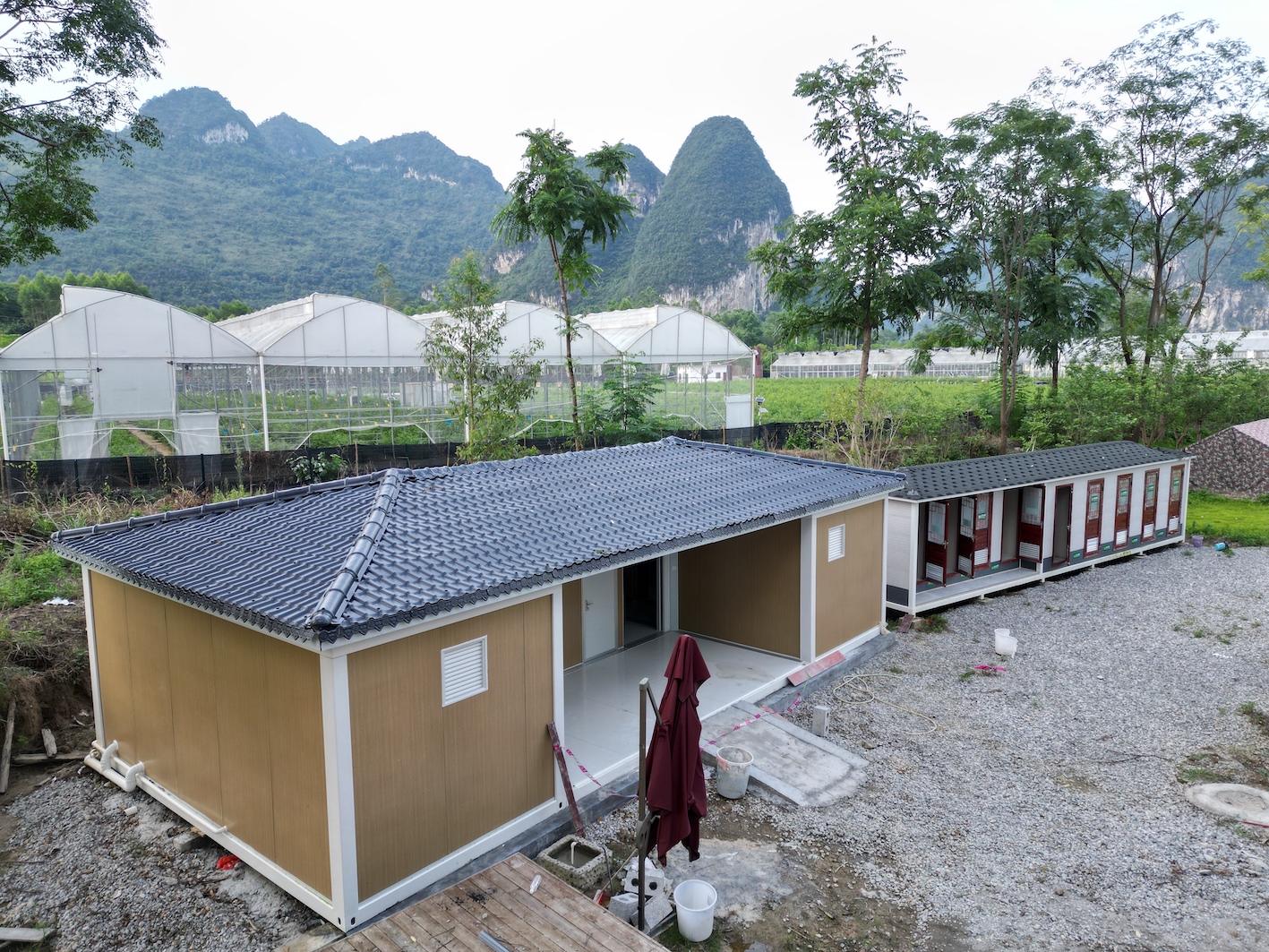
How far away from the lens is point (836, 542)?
1080 cm

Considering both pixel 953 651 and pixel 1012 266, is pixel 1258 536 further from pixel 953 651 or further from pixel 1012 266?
pixel 953 651

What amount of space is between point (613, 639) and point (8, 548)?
958 cm

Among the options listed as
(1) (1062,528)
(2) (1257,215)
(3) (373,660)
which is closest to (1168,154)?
(2) (1257,215)

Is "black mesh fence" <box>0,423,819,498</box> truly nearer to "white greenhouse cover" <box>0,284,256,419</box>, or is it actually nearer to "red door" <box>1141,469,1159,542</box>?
"white greenhouse cover" <box>0,284,256,419</box>

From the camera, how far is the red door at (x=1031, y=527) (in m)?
15.1

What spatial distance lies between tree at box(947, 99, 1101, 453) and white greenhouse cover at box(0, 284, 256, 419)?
66.5 feet

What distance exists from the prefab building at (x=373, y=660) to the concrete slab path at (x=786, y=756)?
A: 0.39 m

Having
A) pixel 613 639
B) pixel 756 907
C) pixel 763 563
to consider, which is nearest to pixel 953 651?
pixel 763 563

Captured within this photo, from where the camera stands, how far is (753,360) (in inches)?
1034

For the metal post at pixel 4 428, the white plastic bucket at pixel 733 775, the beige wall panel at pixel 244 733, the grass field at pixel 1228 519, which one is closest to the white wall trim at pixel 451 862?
the beige wall panel at pixel 244 733

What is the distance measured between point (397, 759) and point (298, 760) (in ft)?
2.20

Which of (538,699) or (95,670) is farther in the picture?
(95,670)

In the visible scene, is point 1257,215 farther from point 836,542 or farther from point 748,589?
point 748,589

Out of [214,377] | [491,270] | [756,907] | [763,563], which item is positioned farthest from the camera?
[491,270]
